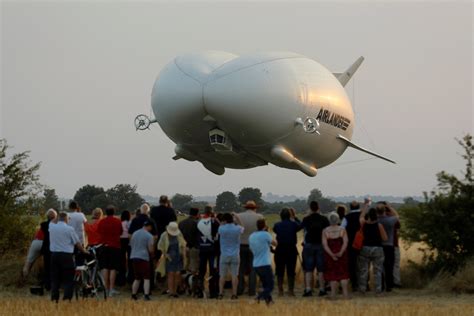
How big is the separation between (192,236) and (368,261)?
3.88 meters

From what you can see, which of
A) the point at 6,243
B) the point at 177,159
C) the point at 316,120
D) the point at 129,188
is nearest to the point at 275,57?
the point at 316,120

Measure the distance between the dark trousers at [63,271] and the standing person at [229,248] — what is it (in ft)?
11.0

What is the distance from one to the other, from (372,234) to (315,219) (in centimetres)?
129

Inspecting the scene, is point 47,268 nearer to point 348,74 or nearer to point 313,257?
point 313,257

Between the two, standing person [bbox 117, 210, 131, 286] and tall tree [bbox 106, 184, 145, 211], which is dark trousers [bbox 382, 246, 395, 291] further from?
tall tree [bbox 106, 184, 145, 211]

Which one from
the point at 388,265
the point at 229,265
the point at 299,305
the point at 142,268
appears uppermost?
the point at 388,265

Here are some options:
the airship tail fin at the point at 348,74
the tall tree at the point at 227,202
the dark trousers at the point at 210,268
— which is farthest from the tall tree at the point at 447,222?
the tall tree at the point at 227,202

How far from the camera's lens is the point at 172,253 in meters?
21.6

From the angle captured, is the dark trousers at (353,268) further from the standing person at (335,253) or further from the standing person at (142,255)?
the standing person at (142,255)

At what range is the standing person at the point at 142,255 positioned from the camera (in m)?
20.8

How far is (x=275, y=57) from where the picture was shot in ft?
101

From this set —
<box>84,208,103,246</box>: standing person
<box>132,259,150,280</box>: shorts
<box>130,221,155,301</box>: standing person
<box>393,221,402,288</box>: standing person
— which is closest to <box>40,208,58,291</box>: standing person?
<box>84,208,103,246</box>: standing person

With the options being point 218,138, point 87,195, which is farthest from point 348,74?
point 87,195

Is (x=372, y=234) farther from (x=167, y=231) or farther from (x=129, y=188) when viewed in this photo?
(x=129, y=188)
